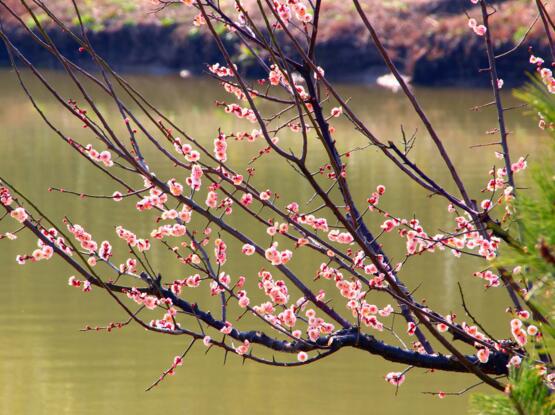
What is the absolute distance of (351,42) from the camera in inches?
734

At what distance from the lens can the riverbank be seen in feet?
58.6

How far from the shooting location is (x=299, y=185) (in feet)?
29.9

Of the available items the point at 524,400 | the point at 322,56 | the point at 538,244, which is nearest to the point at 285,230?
the point at 524,400

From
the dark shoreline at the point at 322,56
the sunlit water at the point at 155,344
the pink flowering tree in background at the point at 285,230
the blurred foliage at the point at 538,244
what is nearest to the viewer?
the blurred foliage at the point at 538,244

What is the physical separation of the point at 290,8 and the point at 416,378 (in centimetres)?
271

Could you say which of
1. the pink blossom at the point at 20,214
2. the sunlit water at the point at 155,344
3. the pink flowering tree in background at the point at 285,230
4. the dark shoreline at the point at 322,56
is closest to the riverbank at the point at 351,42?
the dark shoreline at the point at 322,56

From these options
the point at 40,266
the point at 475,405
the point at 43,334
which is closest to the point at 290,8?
the point at 475,405

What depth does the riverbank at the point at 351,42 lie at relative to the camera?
17.9 m

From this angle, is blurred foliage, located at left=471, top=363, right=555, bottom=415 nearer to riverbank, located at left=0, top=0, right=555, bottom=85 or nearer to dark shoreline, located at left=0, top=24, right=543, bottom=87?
dark shoreline, located at left=0, top=24, right=543, bottom=87

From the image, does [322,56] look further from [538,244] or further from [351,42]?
[538,244]

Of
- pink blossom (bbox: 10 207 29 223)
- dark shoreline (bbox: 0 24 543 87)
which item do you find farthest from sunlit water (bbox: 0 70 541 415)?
dark shoreline (bbox: 0 24 543 87)

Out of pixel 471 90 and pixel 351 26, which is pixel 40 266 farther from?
pixel 351 26

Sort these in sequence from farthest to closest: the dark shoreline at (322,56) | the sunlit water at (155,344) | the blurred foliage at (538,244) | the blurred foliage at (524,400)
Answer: the dark shoreline at (322,56), the sunlit water at (155,344), the blurred foliage at (524,400), the blurred foliage at (538,244)

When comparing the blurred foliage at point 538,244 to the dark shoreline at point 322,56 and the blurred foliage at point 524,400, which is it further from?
the dark shoreline at point 322,56
